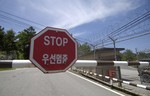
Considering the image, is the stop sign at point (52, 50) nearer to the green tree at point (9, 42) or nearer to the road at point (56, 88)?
the road at point (56, 88)

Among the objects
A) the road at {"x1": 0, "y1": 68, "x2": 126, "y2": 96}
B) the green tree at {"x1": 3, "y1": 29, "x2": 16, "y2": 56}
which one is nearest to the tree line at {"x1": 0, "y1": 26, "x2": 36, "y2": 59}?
the green tree at {"x1": 3, "y1": 29, "x2": 16, "y2": 56}

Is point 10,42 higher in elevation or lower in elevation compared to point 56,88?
higher

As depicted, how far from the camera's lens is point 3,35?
200ft

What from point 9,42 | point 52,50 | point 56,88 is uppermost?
point 9,42

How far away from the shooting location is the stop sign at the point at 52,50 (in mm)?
1665

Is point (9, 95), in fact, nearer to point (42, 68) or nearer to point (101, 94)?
point (101, 94)

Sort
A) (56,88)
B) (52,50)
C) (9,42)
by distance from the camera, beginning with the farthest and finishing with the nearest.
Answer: (9,42), (56,88), (52,50)

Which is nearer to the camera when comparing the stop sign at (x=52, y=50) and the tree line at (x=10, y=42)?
the stop sign at (x=52, y=50)

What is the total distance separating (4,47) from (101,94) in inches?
2385

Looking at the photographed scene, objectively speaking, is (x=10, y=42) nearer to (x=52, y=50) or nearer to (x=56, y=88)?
(x=56, y=88)

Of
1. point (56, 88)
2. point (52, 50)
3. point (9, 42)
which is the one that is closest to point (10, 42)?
point (9, 42)

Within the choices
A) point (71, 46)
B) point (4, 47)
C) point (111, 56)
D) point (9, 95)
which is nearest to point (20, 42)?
point (4, 47)

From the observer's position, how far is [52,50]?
67.6 inches

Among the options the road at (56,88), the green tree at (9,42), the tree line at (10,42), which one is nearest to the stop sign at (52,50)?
the road at (56,88)
